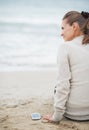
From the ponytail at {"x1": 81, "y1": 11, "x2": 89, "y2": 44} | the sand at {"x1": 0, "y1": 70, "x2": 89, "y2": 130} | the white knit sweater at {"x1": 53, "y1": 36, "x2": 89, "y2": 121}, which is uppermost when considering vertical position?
the ponytail at {"x1": 81, "y1": 11, "x2": 89, "y2": 44}

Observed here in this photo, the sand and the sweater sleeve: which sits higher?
the sweater sleeve

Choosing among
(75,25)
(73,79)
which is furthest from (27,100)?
(75,25)

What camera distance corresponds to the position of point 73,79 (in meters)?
2.92

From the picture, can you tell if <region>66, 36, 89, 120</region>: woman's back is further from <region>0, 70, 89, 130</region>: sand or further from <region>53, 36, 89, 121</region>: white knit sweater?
<region>0, 70, 89, 130</region>: sand

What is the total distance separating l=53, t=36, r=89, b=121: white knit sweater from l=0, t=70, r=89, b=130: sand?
158mm

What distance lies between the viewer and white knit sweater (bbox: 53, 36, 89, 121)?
2.85 metres

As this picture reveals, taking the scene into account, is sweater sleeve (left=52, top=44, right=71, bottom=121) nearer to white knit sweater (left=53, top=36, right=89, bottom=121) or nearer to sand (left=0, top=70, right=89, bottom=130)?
white knit sweater (left=53, top=36, right=89, bottom=121)

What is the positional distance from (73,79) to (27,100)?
1.08 meters

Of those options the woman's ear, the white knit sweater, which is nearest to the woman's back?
the white knit sweater

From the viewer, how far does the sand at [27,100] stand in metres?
2.91

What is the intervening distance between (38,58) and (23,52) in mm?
742

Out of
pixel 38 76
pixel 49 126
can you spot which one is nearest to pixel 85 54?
pixel 49 126

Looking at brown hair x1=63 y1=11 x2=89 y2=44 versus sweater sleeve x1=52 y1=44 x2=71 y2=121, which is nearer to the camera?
sweater sleeve x1=52 y1=44 x2=71 y2=121

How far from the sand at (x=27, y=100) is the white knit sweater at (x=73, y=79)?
0.52ft
